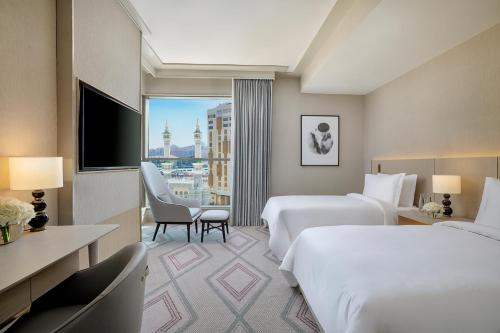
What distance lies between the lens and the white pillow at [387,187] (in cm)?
337

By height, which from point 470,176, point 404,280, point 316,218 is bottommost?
point 316,218

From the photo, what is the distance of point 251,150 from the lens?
15.3 feet

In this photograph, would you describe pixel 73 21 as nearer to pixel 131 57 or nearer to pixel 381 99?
pixel 131 57

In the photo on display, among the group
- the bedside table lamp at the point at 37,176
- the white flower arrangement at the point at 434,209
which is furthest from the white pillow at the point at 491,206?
the bedside table lamp at the point at 37,176

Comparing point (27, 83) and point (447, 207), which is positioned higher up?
point (27, 83)

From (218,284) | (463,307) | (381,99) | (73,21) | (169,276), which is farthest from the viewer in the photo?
(381,99)

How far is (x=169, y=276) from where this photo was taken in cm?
262

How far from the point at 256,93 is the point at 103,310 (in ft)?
14.1

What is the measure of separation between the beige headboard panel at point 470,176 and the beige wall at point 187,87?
12.0 feet

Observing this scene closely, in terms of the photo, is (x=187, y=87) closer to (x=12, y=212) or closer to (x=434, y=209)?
(x=12, y=212)

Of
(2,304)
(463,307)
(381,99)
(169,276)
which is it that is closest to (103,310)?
(2,304)

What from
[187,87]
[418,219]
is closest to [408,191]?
[418,219]

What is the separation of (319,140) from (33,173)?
4.35 metres

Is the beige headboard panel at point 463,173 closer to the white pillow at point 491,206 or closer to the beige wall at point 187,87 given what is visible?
the white pillow at point 491,206
